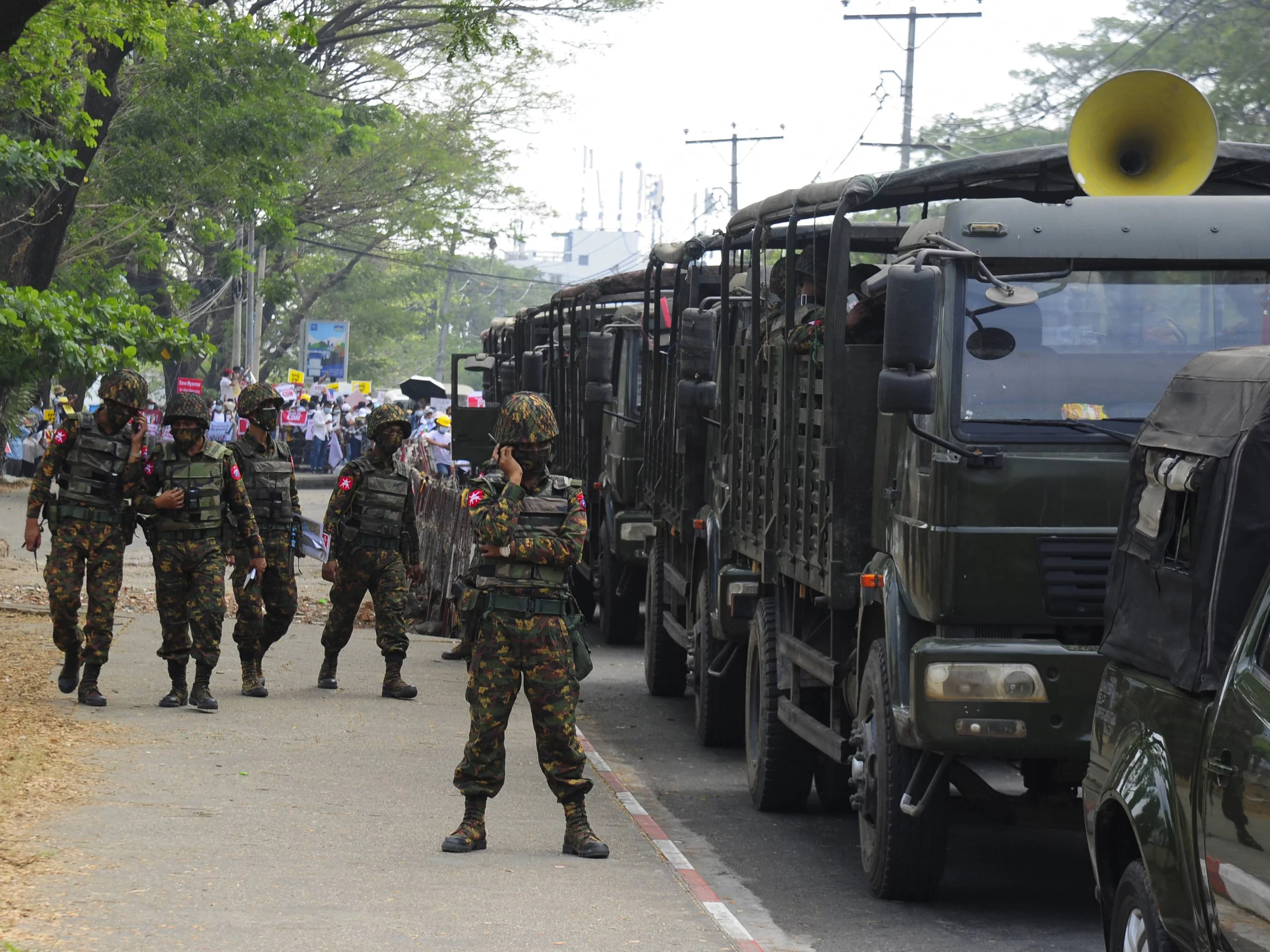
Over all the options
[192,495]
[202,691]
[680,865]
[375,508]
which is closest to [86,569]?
[192,495]

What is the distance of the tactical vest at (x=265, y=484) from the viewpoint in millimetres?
11352

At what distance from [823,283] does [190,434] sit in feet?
12.8

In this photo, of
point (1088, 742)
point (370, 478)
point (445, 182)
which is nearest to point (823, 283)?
point (1088, 742)

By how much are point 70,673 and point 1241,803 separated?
864cm

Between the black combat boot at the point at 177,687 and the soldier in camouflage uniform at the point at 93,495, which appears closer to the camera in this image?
the soldier in camouflage uniform at the point at 93,495

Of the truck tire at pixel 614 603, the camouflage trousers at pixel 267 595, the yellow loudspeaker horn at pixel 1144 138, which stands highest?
the yellow loudspeaker horn at pixel 1144 138

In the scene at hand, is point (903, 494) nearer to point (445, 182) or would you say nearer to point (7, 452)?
point (7, 452)

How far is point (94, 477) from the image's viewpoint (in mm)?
10578

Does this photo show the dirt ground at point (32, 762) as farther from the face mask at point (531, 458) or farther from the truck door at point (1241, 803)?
the truck door at point (1241, 803)

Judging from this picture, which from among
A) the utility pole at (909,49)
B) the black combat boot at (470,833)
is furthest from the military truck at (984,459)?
the utility pole at (909,49)

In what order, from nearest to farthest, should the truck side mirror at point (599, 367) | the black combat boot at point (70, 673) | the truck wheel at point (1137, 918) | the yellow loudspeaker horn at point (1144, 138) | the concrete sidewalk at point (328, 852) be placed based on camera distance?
the truck wheel at point (1137, 918) < the concrete sidewalk at point (328, 852) < the yellow loudspeaker horn at point (1144, 138) < the black combat boot at point (70, 673) < the truck side mirror at point (599, 367)

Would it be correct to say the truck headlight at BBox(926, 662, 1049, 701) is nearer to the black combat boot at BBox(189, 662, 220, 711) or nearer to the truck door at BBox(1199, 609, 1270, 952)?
the truck door at BBox(1199, 609, 1270, 952)

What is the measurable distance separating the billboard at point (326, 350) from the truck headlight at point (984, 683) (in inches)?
2087

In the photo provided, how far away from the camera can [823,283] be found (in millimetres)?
8664
